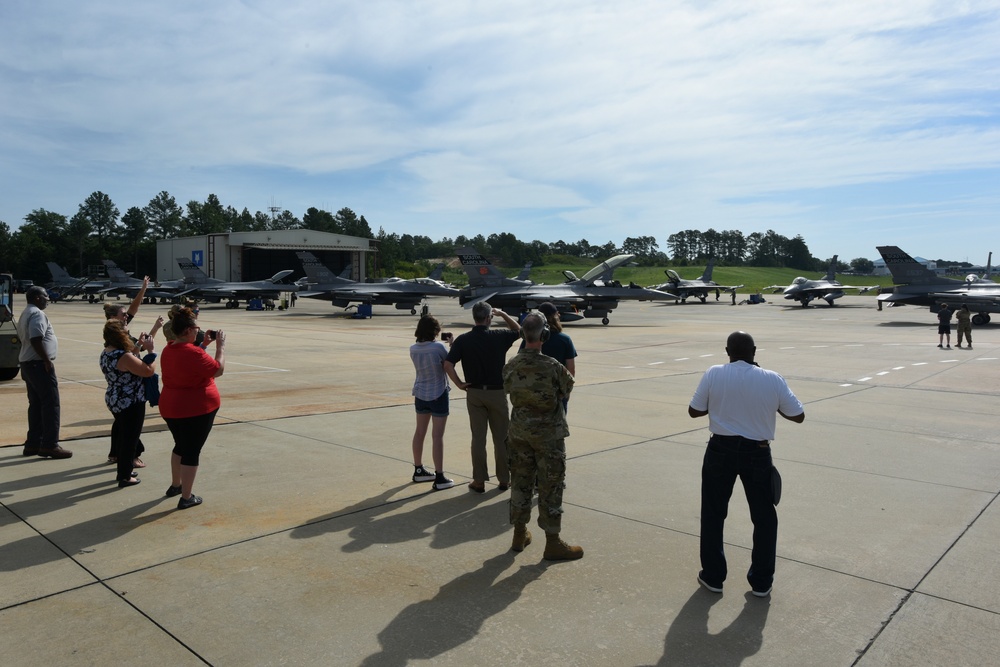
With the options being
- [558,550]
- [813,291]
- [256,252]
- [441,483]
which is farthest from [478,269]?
[256,252]

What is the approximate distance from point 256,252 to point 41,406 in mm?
81622

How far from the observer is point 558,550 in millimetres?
4848

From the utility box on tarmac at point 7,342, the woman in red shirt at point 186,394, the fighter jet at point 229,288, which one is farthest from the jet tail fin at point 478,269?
the woman in red shirt at point 186,394

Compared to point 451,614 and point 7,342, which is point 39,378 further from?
point 7,342

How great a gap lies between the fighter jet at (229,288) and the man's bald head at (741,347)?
49306 millimetres

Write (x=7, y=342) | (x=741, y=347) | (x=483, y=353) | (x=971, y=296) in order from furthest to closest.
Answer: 1. (x=971, y=296)
2. (x=7, y=342)
3. (x=483, y=353)
4. (x=741, y=347)

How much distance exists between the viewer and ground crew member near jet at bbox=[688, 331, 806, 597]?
4.33 meters

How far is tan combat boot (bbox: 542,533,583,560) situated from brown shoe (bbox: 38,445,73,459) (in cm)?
555

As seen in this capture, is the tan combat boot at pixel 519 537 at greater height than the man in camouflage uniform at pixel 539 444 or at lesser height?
lesser

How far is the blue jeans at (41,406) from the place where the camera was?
7.35 metres

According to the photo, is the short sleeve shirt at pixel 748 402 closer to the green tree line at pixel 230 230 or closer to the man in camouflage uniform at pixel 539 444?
the man in camouflage uniform at pixel 539 444

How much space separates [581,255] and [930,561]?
6981 inches

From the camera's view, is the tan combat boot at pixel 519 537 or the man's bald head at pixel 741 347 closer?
the man's bald head at pixel 741 347

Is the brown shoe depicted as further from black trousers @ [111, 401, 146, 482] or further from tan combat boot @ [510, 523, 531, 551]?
tan combat boot @ [510, 523, 531, 551]
